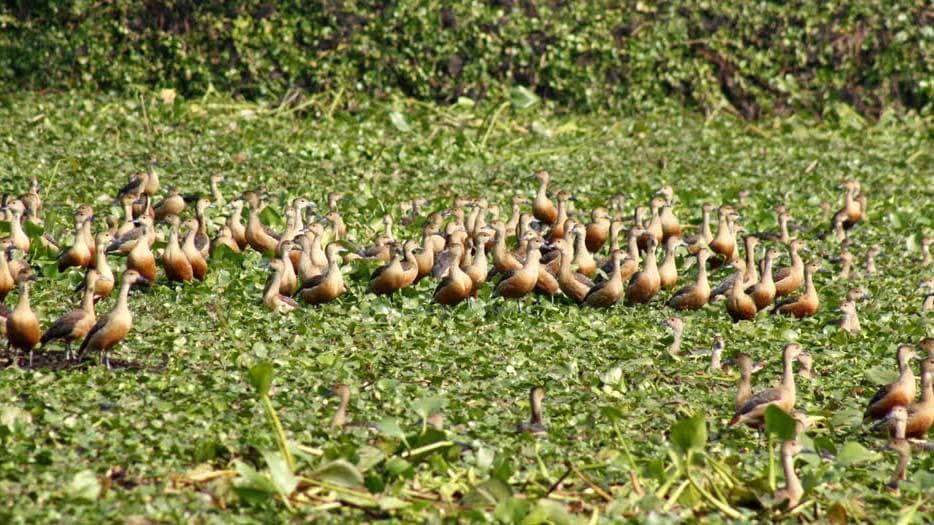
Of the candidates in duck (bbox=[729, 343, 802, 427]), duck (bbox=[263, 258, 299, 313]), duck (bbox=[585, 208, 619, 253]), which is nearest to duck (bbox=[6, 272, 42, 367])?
duck (bbox=[263, 258, 299, 313])

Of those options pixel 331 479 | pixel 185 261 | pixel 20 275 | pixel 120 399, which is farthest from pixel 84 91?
pixel 331 479

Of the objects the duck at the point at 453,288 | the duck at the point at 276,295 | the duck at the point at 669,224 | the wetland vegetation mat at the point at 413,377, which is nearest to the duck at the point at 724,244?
the duck at the point at 669,224

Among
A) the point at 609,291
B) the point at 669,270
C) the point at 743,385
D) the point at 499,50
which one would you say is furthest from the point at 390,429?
the point at 499,50

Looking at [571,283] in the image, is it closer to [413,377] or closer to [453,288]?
[453,288]

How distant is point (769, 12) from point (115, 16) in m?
7.85

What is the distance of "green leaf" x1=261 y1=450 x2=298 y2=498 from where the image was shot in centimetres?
673

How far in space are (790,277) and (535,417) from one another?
4.60m

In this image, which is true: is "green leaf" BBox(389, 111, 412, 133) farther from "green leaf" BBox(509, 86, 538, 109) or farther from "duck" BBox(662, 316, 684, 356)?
"duck" BBox(662, 316, 684, 356)

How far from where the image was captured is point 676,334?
10.3m

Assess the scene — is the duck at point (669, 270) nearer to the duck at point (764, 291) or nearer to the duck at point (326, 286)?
the duck at point (764, 291)

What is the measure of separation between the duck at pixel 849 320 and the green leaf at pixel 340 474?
525 cm

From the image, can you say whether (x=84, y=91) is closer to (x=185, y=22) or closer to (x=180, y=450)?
(x=185, y=22)

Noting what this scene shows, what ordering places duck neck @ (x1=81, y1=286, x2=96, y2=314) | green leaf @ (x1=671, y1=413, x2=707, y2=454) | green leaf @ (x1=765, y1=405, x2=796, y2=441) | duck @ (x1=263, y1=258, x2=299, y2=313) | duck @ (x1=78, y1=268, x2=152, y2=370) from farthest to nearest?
duck @ (x1=263, y1=258, x2=299, y2=313)
duck neck @ (x1=81, y1=286, x2=96, y2=314)
duck @ (x1=78, y1=268, x2=152, y2=370)
green leaf @ (x1=765, y1=405, x2=796, y2=441)
green leaf @ (x1=671, y1=413, x2=707, y2=454)

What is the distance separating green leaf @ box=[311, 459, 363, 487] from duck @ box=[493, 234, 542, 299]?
442 centimetres
